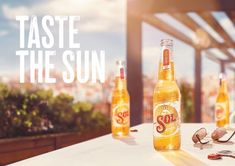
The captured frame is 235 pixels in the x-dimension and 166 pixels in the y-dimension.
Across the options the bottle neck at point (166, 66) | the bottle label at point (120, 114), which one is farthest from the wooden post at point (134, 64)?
the bottle neck at point (166, 66)

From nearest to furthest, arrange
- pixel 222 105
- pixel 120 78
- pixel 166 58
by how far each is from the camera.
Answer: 1. pixel 166 58
2. pixel 120 78
3. pixel 222 105

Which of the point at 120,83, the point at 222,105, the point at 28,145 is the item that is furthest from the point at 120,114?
the point at 28,145

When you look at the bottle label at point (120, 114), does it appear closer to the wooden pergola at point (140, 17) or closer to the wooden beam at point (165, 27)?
the wooden pergola at point (140, 17)

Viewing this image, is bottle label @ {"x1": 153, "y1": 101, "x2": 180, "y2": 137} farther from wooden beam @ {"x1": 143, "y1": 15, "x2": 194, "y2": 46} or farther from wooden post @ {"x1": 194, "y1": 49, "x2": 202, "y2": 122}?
wooden post @ {"x1": 194, "y1": 49, "x2": 202, "y2": 122}

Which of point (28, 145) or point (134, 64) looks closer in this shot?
point (28, 145)

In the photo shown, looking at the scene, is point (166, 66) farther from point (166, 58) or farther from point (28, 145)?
point (28, 145)

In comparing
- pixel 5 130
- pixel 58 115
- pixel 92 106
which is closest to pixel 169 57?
pixel 5 130

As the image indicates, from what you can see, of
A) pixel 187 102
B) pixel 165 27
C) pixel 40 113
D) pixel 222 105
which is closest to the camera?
pixel 222 105
